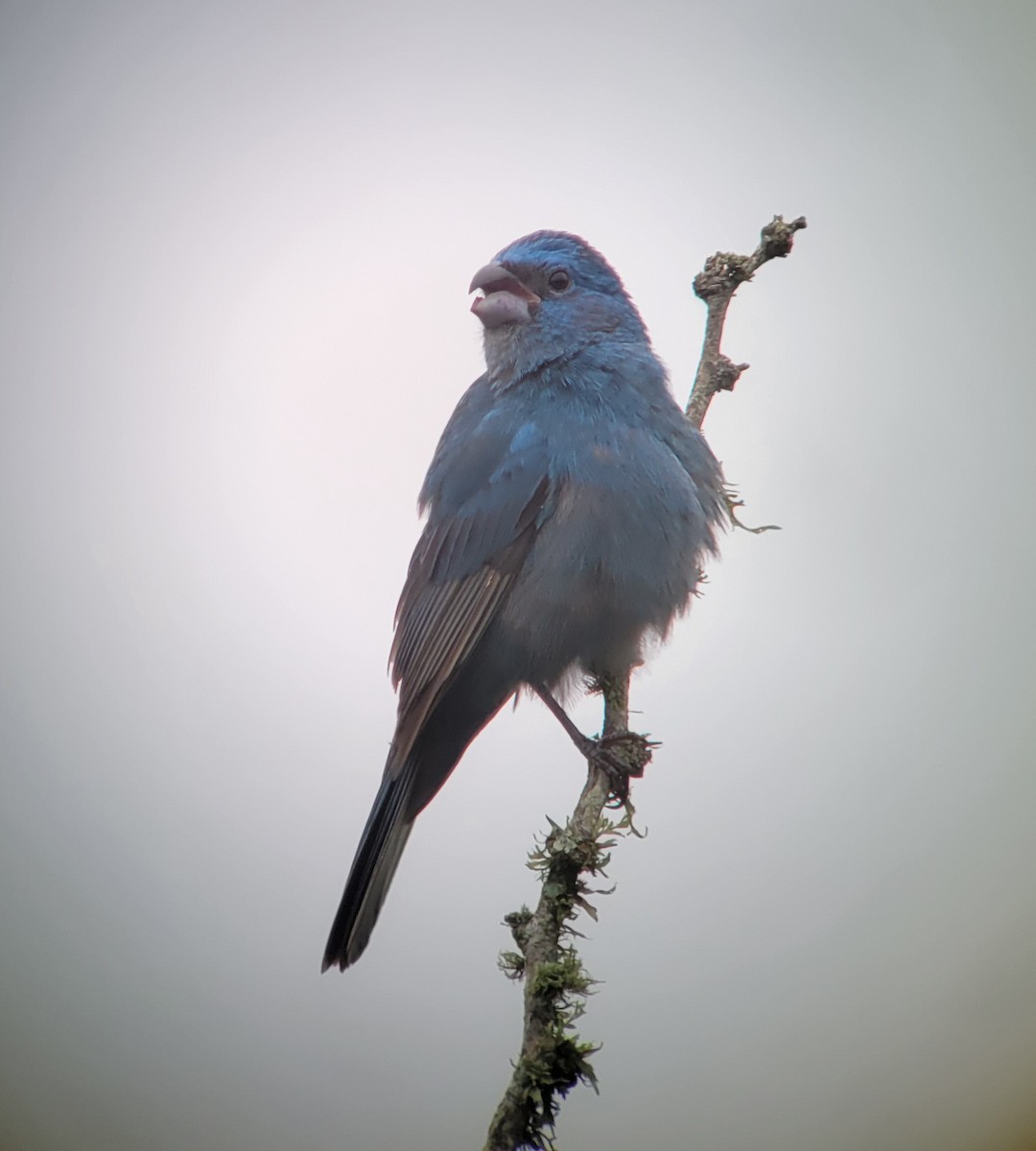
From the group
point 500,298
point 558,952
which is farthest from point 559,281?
point 558,952

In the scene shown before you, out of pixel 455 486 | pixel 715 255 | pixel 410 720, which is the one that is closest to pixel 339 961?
pixel 410 720

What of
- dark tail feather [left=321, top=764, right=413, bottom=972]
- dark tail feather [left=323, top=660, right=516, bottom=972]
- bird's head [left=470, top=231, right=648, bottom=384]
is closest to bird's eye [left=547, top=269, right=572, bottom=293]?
bird's head [left=470, top=231, right=648, bottom=384]

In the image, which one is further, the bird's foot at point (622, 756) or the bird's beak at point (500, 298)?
the bird's beak at point (500, 298)

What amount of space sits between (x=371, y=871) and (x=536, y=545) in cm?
152

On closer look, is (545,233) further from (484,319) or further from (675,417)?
(675,417)

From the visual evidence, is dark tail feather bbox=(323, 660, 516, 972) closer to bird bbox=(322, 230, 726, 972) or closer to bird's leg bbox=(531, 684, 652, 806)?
bird bbox=(322, 230, 726, 972)

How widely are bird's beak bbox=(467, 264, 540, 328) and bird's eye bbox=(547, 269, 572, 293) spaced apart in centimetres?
11

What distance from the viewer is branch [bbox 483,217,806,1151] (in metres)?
3.15

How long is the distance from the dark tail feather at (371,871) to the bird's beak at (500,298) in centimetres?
215

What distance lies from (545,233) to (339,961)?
349 cm

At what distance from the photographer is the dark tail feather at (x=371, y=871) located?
459cm

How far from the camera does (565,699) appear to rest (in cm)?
522

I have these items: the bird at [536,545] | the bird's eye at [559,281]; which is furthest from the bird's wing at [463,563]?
the bird's eye at [559,281]

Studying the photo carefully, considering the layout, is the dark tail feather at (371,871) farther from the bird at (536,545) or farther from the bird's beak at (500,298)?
the bird's beak at (500,298)
